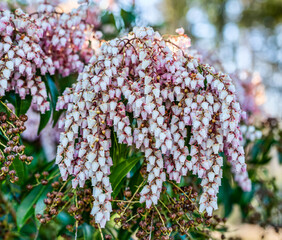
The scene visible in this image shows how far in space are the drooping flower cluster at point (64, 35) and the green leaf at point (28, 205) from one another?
1.49ft

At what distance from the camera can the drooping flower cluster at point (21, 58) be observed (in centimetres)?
102

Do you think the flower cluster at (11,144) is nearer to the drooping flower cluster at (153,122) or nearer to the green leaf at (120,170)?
the drooping flower cluster at (153,122)

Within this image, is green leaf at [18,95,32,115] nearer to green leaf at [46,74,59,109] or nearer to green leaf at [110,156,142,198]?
green leaf at [46,74,59,109]

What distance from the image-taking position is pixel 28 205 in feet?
3.97

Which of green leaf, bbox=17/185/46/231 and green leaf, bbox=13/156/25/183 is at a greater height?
green leaf, bbox=13/156/25/183

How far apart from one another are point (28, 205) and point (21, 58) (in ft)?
1.76

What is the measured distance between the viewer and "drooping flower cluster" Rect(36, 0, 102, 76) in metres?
1.19

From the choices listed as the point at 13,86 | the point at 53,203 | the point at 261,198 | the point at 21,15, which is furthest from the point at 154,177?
the point at 261,198

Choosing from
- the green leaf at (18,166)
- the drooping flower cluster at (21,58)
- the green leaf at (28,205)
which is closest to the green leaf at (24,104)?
the drooping flower cluster at (21,58)

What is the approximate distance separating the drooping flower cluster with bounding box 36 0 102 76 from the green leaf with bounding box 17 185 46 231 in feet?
1.49

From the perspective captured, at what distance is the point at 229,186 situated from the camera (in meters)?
1.76

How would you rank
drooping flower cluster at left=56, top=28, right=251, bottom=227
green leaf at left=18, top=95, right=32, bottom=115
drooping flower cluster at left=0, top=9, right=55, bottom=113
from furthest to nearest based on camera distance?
green leaf at left=18, top=95, right=32, bottom=115
drooping flower cluster at left=0, top=9, right=55, bottom=113
drooping flower cluster at left=56, top=28, right=251, bottom=227

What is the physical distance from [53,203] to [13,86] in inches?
15.8

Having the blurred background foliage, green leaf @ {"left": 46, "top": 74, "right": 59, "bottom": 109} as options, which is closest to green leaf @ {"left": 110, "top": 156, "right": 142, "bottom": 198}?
the blurred background foliage
